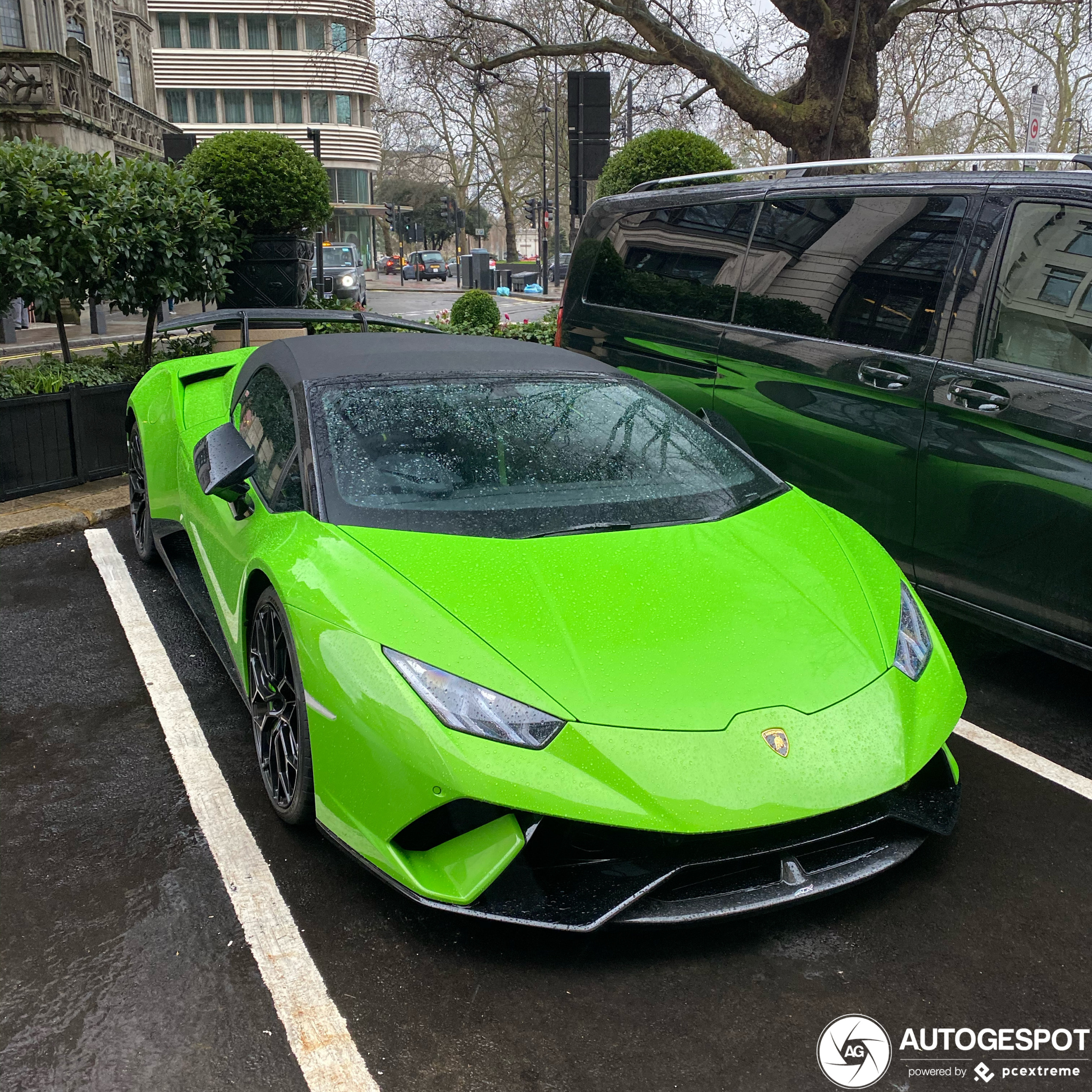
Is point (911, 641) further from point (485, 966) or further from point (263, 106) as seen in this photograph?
point (263, 106)

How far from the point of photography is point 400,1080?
223cm

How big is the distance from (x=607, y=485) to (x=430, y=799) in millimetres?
1373

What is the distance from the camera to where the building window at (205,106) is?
79.1m

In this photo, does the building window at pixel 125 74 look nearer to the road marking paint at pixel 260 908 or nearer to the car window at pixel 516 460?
the road marking paint at pixel 260 908

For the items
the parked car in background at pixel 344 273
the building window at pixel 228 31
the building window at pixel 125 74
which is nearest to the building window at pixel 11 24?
the parked car in background at pixel 344 273

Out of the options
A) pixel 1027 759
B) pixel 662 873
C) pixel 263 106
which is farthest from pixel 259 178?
pixel 263 106

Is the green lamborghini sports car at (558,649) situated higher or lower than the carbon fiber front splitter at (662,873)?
higher

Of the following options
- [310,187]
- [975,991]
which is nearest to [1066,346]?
[975,991]

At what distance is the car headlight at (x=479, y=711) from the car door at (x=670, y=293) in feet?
8.97

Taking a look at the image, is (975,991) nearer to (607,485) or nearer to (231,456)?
(607,485)

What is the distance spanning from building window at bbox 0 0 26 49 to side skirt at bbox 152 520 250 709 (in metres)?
30.2

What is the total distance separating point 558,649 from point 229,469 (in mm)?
1540

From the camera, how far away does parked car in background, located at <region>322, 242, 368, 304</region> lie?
95.1 ft

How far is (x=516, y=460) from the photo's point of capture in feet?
11.5
